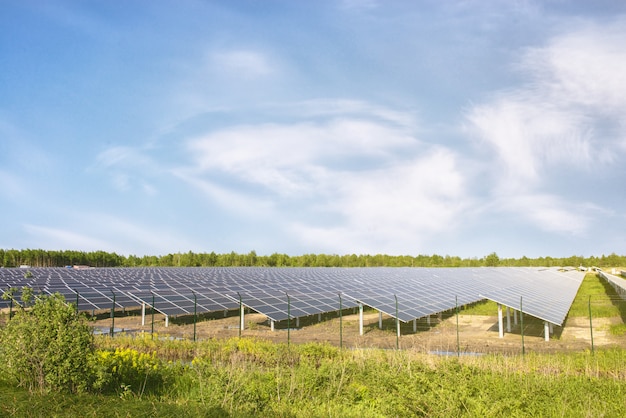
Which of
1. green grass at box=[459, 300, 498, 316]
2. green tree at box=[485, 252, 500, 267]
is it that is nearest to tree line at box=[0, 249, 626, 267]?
green tree at box=[485, 252, 500, 267]

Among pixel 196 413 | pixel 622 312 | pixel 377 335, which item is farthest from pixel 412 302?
pixel 196 413

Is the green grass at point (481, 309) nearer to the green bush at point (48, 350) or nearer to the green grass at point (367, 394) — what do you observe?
the green grass at point (367, 394)

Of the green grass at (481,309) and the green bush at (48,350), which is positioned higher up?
the green bush at (48,350)

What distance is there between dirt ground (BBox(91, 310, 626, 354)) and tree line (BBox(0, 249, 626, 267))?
9317 centimetres

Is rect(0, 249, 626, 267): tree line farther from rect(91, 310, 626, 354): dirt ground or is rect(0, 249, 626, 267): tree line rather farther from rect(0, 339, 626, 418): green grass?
rect(0, 339, 626, 418): green grass

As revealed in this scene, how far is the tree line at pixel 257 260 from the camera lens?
111875 millimetres

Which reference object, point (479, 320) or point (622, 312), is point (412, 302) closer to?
point (479, 320)

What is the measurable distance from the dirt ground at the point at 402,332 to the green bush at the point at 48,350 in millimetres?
10291

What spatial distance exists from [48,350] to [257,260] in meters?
126

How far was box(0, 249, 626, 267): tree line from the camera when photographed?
4405 inches

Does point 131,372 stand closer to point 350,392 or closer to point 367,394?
point 350,392

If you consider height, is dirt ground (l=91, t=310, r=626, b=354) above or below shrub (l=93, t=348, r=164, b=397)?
below

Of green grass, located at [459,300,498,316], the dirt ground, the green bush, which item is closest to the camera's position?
the green bush

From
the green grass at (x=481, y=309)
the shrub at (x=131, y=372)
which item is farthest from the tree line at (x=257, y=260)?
the shrub at (x=131, y=372)
